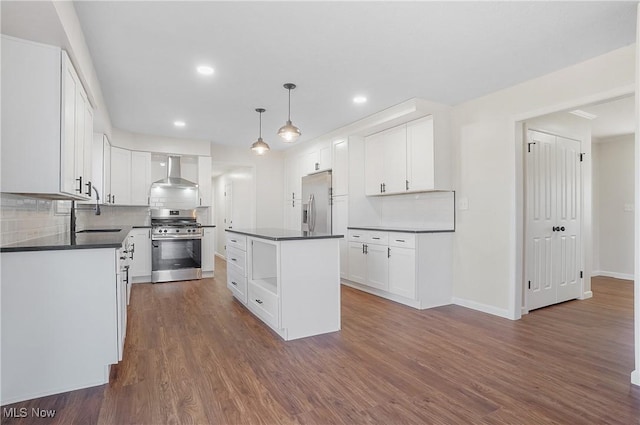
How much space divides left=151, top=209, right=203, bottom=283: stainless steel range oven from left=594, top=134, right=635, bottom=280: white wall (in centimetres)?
696

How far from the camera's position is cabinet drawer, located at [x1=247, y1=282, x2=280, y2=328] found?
2.93 meters

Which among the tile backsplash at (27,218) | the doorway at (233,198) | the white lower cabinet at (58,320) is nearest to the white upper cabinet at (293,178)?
the doorway at (233,198)

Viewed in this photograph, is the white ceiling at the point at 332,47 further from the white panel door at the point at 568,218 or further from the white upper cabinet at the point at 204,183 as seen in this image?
the white upper cabinet at the point at 204,183

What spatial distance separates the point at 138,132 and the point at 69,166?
3550mm

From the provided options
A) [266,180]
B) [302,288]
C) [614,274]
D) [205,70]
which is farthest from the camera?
[266,180]

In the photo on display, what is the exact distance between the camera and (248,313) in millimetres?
3600

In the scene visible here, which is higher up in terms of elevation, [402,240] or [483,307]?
[402,240]

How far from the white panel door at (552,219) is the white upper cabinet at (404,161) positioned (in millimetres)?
974

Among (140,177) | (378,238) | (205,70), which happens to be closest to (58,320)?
(205,70)

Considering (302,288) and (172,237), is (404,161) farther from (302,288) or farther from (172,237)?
(172,237)

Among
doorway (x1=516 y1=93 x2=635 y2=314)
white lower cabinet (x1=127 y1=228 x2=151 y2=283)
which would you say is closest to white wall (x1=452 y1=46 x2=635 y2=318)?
doorway (x1=516 y1=93 x2=635 y2=314)

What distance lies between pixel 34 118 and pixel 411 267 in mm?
3519

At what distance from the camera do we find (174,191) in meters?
5.93

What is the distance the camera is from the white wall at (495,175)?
3.07 m
